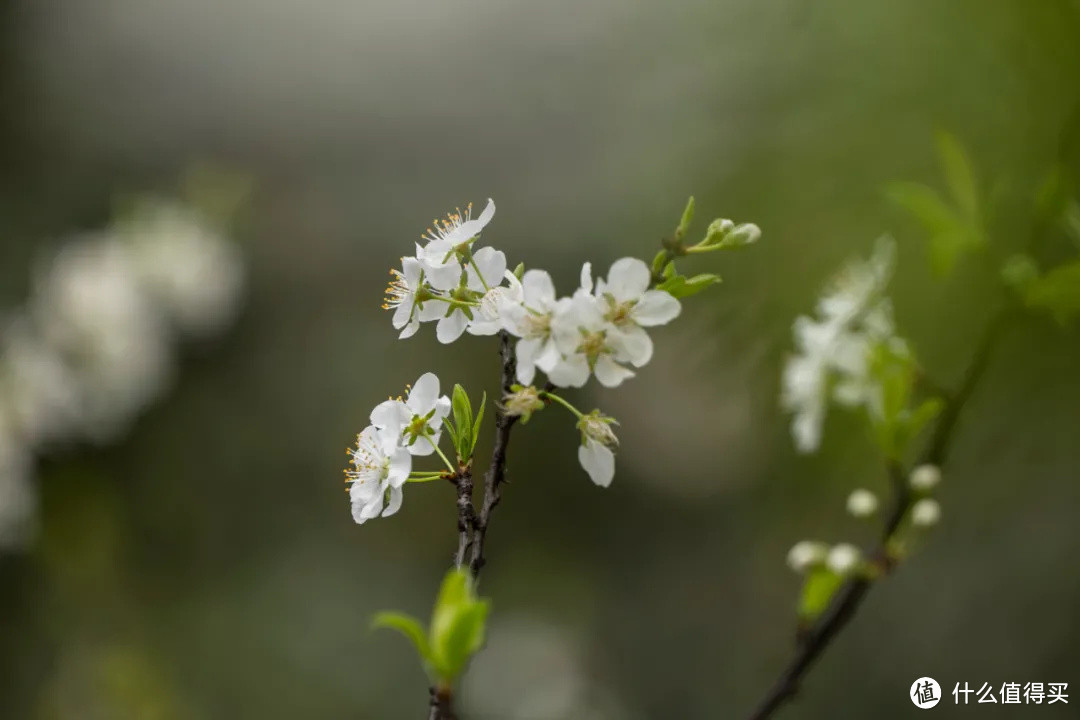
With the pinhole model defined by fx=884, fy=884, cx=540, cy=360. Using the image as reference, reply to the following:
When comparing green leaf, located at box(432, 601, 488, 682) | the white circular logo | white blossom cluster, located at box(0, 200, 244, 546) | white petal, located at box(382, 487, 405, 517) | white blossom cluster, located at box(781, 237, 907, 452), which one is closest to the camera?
green leaf, located at box(432, 601, 488, 682)

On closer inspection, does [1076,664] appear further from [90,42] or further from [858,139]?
[90,42]

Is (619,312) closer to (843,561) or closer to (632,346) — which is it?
(632,346)

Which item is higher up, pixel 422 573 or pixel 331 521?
pixel 331 521

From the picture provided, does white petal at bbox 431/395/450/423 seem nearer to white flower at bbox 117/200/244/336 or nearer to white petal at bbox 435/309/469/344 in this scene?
white petal at bbox 435/309/469/344

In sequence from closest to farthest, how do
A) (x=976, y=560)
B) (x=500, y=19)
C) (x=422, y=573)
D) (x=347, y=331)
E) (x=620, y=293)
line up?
1. (x=620, y=293)
2. (x=976, y=560)
3. (x=422, y=573)
4. (x=347, y=331)
5. (x=500, y=19)

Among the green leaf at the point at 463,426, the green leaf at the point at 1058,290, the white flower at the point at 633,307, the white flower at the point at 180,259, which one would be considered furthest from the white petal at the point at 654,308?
the white flower at the point at 180,259

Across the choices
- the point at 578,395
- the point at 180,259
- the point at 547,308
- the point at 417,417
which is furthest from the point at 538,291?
the point at 180,259

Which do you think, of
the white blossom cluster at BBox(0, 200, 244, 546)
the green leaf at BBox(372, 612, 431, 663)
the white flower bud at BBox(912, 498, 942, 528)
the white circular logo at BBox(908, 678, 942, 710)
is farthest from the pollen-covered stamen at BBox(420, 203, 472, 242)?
the white blossom cluster at BBox(0, 200, 244, 546)

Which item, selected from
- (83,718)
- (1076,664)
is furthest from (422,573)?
(1076,664)
